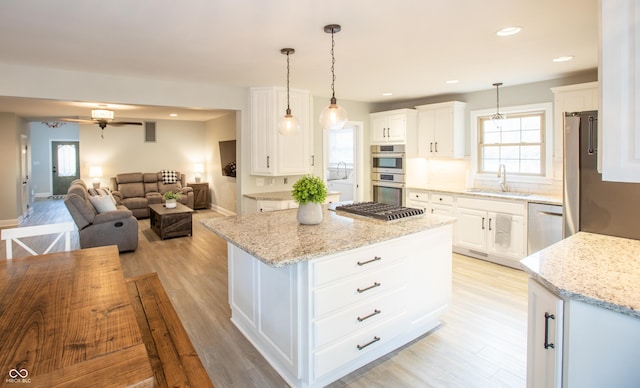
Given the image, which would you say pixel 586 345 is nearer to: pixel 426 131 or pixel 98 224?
pixel 426 131

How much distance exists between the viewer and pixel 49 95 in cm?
397

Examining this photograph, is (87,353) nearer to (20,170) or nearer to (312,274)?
(312,274)

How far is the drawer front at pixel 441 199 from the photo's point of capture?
16.9ft

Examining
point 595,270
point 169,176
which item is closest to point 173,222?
point 169,176

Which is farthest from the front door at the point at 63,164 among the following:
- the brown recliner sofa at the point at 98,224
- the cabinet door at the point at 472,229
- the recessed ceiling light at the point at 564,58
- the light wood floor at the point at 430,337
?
the recessed ceiling light at the point at 564,58

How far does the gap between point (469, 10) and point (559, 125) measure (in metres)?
2.73

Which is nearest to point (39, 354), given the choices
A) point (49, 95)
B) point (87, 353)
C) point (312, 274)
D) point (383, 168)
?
point (87, 353)

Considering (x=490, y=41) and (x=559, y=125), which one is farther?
(x=559, y=125)

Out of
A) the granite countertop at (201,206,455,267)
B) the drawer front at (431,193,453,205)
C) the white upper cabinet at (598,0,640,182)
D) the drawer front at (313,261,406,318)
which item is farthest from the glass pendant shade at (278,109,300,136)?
the drawer front at (431,193,453,205)

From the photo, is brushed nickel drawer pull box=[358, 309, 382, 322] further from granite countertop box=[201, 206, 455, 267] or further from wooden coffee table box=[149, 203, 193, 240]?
wooden coffee table box=[149, 203, 193, 240]

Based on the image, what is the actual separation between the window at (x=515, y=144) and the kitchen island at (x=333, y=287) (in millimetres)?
2799

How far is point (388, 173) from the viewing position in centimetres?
→ 626

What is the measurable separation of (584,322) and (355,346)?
1.34 meters

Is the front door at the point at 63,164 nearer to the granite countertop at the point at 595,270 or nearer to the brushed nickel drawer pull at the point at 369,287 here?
the brushed nickel drawer pull at the point at 369,287
